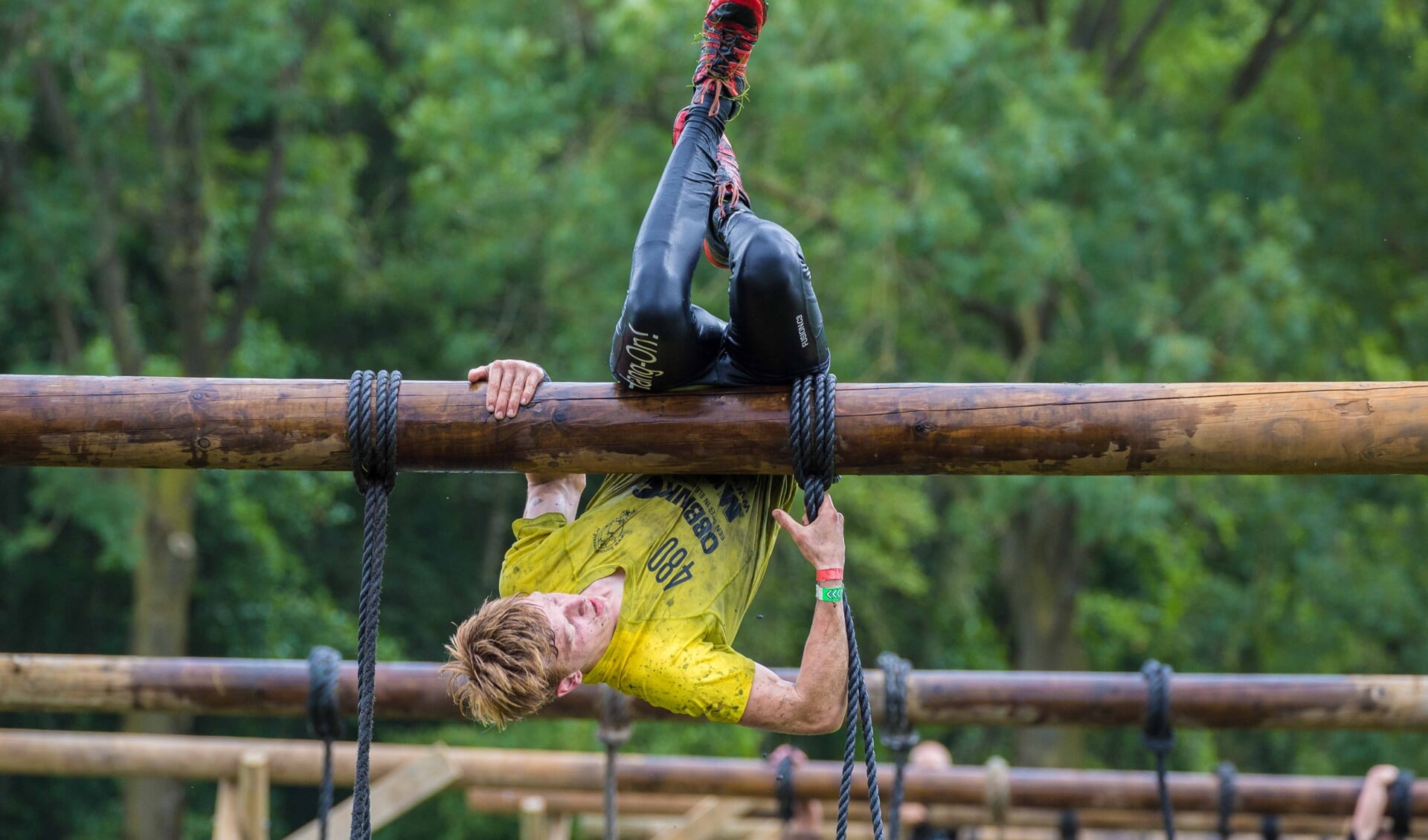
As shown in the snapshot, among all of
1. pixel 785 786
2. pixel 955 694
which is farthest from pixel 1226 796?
pixel 785 786

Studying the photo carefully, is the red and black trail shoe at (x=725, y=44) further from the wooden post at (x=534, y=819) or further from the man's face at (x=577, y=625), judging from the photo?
the wooden post at (x=534, y=819)

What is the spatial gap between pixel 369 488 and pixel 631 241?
6.32 metres

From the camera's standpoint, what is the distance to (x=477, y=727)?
10.7 m

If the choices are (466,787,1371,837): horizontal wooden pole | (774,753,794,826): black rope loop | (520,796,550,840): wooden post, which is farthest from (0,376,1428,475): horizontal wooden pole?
(466,787,1371,837): horizontal wooden pole

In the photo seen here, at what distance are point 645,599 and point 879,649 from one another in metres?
10.2

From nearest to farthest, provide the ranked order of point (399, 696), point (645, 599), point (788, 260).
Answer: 1. point (788, 260)
2. point (645, 599)
3. point (399, 696)

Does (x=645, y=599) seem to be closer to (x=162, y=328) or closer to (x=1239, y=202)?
(x=1239, y=202)

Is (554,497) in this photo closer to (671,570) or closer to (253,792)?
(671,570)

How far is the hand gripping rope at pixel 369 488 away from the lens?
244 centimetres

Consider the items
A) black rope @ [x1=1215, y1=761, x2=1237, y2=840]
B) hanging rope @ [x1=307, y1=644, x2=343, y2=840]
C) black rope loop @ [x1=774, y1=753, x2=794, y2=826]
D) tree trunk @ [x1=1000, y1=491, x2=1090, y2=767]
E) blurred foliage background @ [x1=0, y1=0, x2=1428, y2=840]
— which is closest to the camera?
hanging rope @ [x1=307, y1=644, x2=343, y2=840]

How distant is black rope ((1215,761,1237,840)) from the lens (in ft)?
14.5

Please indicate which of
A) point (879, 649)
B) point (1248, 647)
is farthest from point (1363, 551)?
point (879, 649)

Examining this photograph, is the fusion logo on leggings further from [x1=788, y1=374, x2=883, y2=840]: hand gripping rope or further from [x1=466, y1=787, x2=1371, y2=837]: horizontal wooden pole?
[x1=466, y1=787, x2=1371, y2=837]: horizontal wooden pole

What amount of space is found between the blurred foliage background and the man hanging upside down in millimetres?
5510
